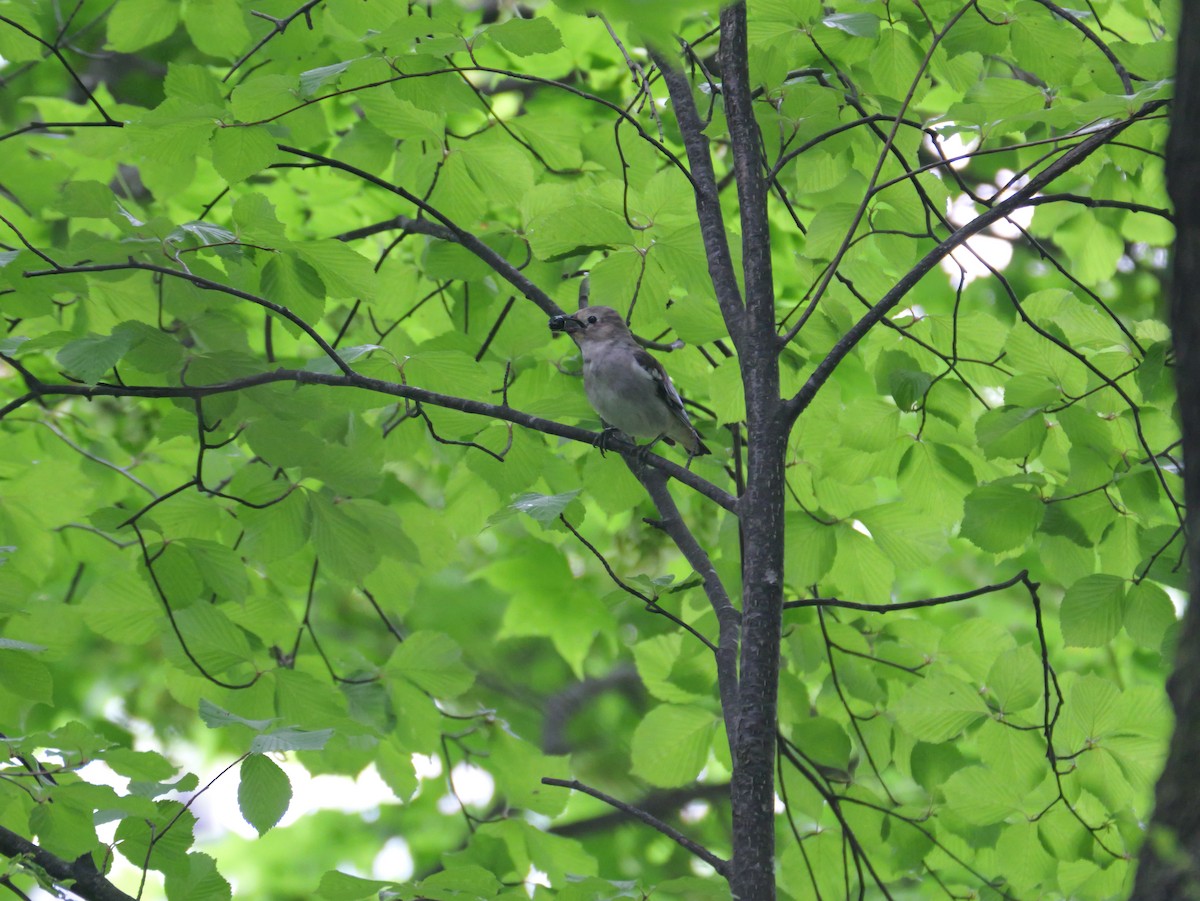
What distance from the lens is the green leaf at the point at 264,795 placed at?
9.77 feet

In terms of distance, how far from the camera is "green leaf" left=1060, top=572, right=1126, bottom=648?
3.28 meters

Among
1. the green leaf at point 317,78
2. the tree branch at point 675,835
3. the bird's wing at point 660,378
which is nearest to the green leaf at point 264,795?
the tree branch at point 675,835

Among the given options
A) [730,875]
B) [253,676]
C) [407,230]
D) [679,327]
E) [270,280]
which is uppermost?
[407,230]

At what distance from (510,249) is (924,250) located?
1746 mm

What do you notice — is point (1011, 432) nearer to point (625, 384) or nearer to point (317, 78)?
point (317, 78)

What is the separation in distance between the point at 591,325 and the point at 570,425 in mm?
1004

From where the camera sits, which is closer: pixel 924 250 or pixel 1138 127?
→ pixel 1138 127

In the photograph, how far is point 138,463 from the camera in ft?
16.9

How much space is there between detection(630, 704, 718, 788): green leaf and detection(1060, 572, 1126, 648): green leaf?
4.15 ft

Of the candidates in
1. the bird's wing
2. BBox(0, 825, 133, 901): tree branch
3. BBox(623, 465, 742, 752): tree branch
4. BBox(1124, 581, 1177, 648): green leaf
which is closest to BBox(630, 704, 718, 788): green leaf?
BBox(623, 465, 742, 752): tree branch

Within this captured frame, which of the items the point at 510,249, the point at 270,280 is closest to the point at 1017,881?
the point at 510,249

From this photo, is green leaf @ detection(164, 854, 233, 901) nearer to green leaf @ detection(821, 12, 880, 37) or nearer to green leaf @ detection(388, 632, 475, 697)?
green leaf @ detection(388, 632, 475, 697)

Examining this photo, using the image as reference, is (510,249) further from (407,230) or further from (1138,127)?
(1138,127)

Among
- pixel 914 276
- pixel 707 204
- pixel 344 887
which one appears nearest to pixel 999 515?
pixel 914 276
